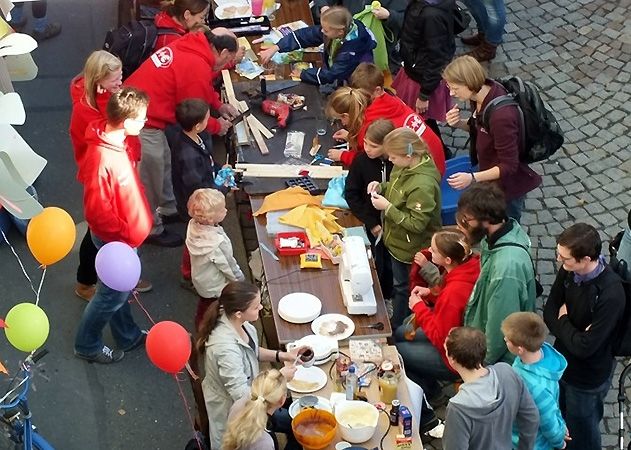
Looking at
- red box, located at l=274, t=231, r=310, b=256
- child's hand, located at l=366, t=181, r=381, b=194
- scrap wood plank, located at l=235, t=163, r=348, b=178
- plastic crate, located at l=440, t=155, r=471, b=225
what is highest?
child's hand, located at l=366, t=181, r=381, b=194

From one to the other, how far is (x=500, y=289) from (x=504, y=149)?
1.39m

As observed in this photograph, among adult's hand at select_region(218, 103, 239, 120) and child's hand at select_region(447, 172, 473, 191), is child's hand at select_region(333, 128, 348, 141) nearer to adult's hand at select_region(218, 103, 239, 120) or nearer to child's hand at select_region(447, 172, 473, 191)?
adult's hand at select_region(218, 103, 239, 120)

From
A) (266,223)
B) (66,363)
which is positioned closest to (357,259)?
(266,223)

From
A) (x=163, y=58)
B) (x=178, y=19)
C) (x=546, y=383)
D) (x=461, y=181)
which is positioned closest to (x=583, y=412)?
(x=546, y=383)

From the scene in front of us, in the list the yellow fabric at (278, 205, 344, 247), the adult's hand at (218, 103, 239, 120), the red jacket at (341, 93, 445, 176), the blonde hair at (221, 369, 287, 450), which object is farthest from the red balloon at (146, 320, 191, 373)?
the adult's hand at (218, 103, 239, 120)

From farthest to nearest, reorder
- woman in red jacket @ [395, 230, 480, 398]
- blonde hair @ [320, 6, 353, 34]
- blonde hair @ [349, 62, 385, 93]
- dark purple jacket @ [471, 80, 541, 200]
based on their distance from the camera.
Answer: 1. blonde hair @ [320, 6, 353, 34]
2. blonde hair @ [349, 62, 385, 93]
3. dark purple jacket @ [471, 80, 541, 200]
4. woman in red jacket @ [395, 230, 480, 398]

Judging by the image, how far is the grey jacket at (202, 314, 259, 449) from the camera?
5074 mm

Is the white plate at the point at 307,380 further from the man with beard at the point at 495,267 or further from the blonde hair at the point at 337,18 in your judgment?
the blonde hair at the point at 337,18

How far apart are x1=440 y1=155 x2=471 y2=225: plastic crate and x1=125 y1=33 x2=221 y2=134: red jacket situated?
5.92 feet

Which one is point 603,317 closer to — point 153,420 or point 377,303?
point 377,303

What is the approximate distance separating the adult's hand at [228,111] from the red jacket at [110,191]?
55.5 inches

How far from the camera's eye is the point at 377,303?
19.1 feet

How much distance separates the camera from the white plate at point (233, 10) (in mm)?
8602

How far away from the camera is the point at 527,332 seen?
15.7 ft
